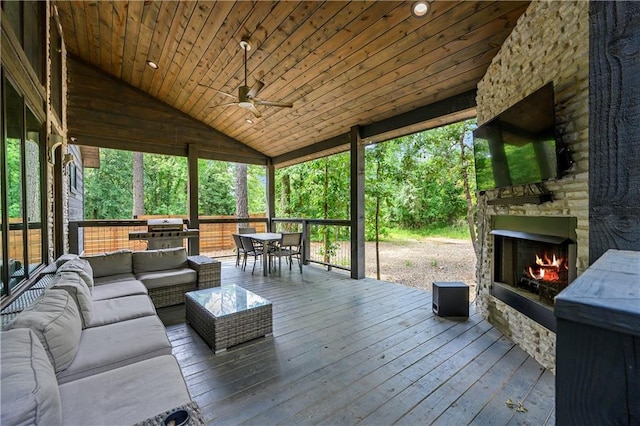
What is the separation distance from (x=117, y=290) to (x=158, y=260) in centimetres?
96

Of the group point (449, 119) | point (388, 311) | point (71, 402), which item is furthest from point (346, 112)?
point (71, 402)

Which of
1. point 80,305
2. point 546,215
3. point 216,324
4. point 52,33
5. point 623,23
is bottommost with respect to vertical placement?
point 216,324

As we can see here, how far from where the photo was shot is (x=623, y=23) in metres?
0.73

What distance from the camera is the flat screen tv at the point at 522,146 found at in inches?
85.7

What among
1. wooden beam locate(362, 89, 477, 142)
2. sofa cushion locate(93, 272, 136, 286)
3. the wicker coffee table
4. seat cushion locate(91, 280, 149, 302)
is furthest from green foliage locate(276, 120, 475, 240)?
seat cushion locate(91, 280, 149, 302)

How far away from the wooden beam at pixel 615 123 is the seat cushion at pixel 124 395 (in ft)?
5.73

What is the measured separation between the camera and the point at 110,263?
12.0 feet

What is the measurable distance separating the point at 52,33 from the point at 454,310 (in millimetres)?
6397

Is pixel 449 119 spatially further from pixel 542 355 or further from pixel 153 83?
pixel 153 83

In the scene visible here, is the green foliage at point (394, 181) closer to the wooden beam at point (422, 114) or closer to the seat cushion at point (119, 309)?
the wooden beam at point (422, 114)

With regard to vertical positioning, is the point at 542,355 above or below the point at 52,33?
below

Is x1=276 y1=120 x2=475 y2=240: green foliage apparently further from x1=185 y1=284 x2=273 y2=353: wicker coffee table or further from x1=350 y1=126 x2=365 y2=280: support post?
x1=185 y1=284 x2=273 y2=353: wicker coffee table

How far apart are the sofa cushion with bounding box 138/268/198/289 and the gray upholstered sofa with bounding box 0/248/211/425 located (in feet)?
3.00

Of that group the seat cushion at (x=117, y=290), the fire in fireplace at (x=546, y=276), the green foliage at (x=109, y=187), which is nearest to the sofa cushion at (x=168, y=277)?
the seat cushion at (x=117, y=290)
